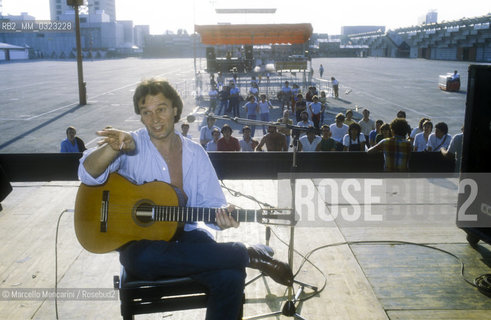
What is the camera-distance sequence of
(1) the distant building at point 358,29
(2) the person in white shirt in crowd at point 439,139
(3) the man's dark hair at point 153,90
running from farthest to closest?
(1) the distant building at point 358,29
(2) the person in white shirt in crowd at point 439,139
(3) the man's dark hair at point 153,90

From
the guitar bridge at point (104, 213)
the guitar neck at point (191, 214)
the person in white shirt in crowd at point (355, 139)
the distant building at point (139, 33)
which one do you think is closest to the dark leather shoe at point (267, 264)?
the guitar neck at point (191, 214)

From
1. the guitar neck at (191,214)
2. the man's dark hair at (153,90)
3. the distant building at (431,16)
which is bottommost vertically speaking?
the guitar neck at (191,214)

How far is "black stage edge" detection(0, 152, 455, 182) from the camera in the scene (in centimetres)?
773

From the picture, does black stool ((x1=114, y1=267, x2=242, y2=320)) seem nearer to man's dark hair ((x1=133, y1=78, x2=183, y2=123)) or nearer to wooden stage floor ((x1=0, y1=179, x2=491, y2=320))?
wooden stage floor ((x1=0, y1=179, x2=491, y2=320))

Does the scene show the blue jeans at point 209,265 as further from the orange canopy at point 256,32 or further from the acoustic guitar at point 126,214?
the orange canopy at point 256,32

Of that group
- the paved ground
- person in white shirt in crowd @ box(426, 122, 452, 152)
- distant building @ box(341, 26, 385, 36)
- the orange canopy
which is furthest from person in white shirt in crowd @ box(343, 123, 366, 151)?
distant building @ box(341, 26, 385, 36)

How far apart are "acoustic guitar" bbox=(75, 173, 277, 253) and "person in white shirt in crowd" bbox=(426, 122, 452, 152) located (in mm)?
6530

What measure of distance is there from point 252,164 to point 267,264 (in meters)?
4.46

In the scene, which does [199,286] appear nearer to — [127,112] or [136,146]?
[136,146]

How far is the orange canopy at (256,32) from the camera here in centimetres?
2750

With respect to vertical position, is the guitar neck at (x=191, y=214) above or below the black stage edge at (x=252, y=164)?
above

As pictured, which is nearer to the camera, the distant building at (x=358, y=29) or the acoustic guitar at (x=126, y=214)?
the acoustic guitar at (x=126, y=214)

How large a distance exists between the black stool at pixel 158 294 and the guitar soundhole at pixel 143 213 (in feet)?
1.31

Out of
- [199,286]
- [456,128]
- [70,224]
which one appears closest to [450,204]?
[199,286]
